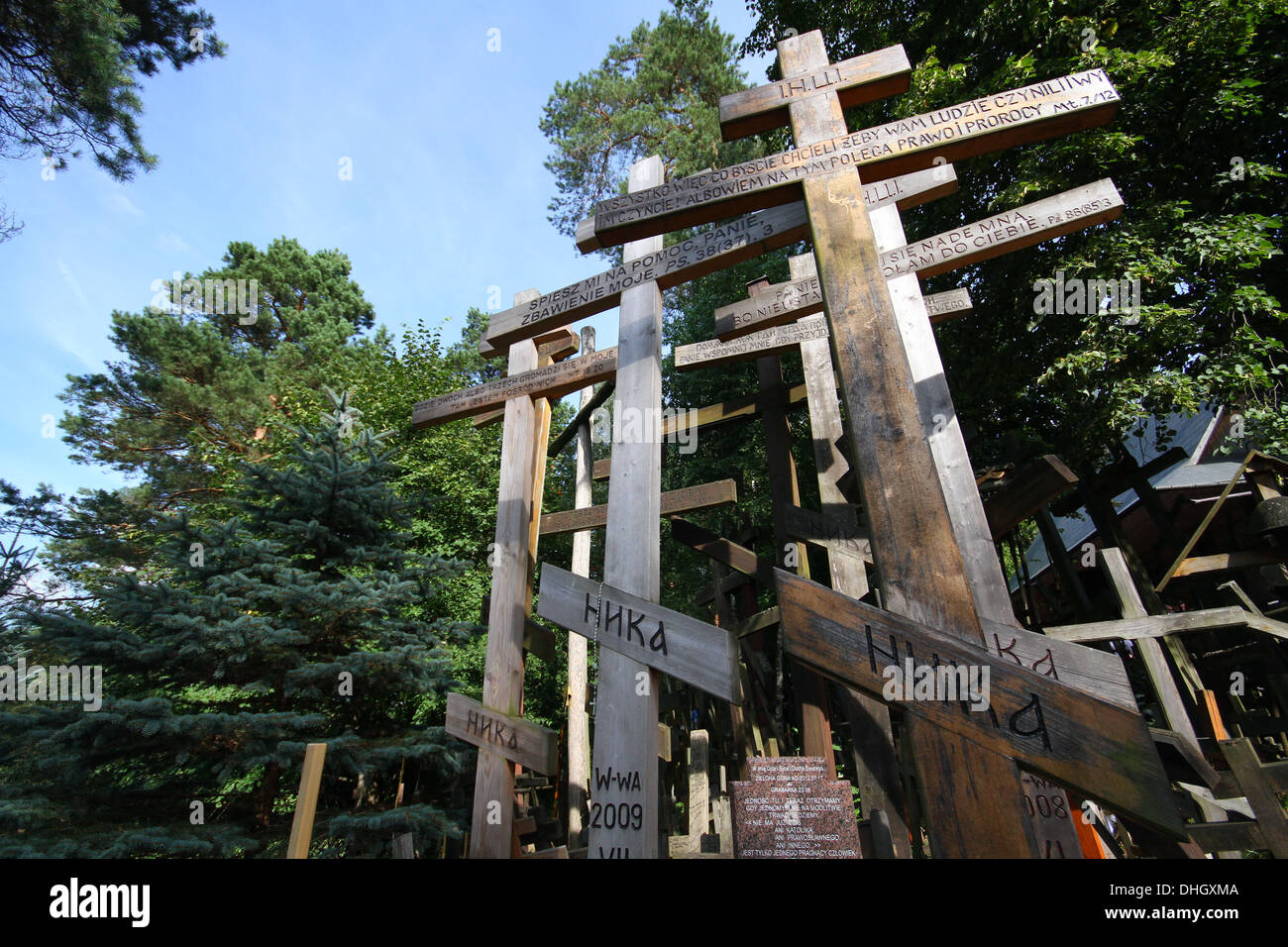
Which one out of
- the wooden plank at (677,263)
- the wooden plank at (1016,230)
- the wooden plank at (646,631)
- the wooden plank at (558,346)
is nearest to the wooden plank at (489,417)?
the wooden plank at (558,346)

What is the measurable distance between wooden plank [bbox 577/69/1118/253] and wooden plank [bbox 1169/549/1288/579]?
284 inches

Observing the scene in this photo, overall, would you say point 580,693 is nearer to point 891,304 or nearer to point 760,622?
point 760,622

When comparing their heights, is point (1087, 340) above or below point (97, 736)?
above

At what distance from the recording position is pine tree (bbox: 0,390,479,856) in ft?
15.9

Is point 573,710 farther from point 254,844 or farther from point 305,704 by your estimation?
point 254,844

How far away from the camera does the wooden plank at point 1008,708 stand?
141 centimetres

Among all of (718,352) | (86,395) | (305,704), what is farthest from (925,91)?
(86,395)

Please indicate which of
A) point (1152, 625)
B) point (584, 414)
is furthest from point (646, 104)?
point (1152, 625)

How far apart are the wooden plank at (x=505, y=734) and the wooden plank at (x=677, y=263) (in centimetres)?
243

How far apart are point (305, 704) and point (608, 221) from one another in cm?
569
